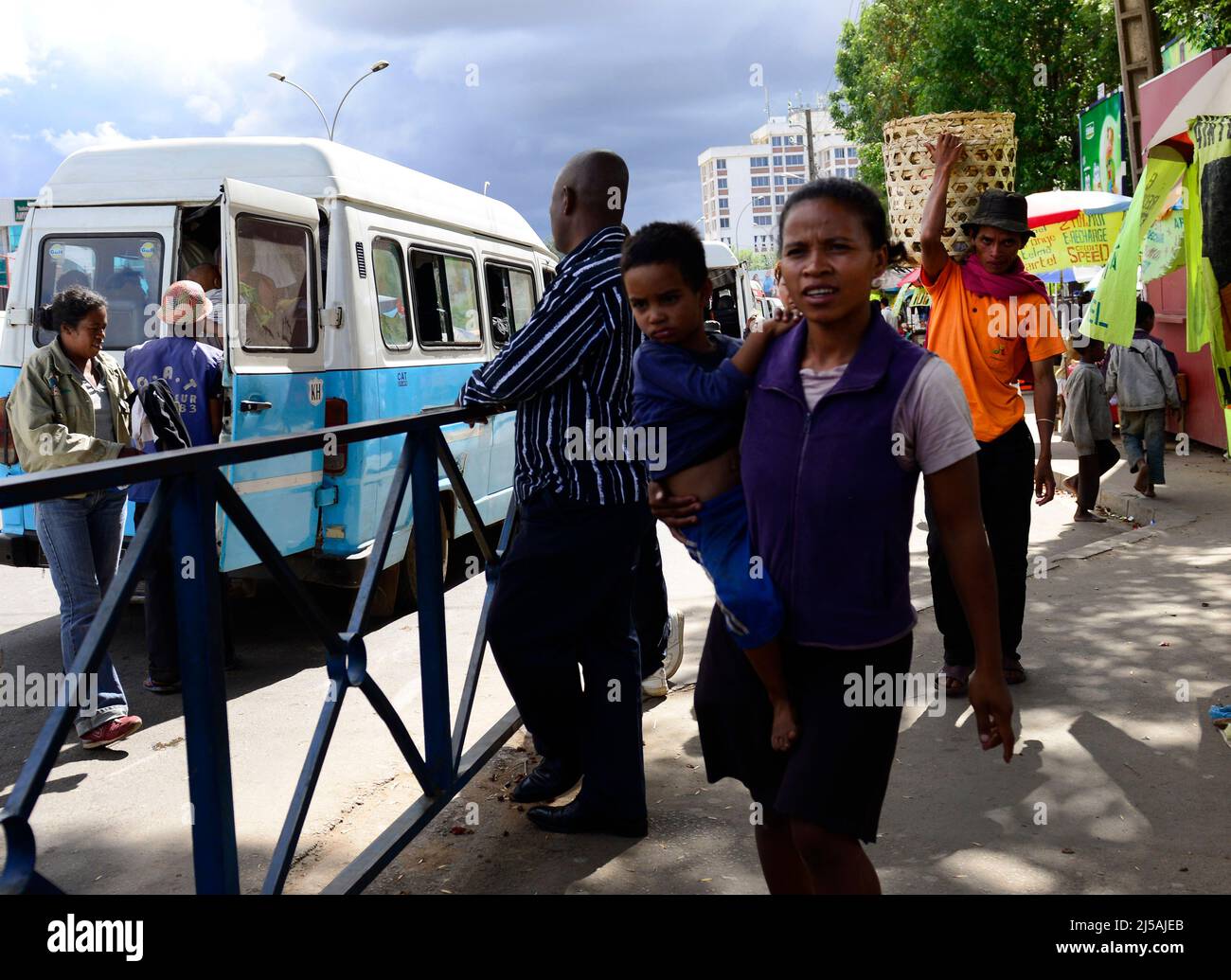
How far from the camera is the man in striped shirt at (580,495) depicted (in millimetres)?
3287

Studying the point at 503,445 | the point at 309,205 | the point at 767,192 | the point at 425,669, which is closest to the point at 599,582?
the point at 425,669

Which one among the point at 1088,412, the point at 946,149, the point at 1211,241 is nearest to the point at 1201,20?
the point at 1088,412

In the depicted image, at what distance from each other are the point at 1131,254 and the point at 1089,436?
458cm

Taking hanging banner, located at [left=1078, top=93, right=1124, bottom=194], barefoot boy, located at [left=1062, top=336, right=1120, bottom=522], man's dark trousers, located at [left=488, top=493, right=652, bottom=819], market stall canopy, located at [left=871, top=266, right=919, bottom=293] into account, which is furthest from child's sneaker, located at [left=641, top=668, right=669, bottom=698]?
hanging banner, located at [left=1078, top=93, right=1124, bottom=194]

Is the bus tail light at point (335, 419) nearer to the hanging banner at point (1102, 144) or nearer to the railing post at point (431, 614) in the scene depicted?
the railing post at point (431, 614)

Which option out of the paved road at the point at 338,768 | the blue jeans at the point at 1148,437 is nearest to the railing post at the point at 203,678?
the paved road at the point at 338,768

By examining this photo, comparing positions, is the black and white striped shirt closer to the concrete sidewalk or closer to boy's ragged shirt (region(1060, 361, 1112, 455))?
the concrete sidewalk

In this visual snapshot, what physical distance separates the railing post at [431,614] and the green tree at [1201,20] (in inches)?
423

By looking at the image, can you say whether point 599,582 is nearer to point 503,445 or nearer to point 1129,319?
point 1129,319

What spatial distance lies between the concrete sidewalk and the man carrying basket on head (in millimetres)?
438

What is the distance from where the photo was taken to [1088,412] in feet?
30.5

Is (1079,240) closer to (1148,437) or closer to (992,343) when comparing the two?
(1148,437)

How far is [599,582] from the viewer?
3441 millimetres

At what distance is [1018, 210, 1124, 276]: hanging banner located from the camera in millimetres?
11102
